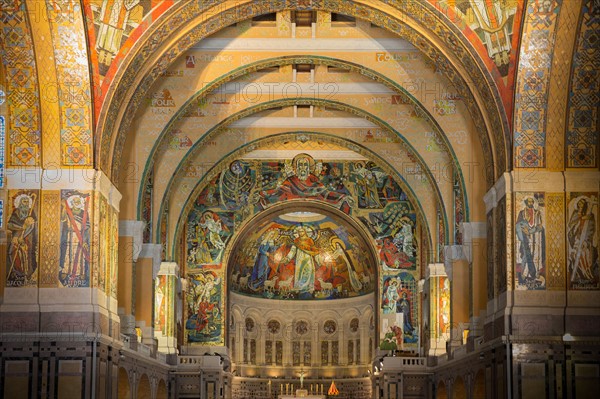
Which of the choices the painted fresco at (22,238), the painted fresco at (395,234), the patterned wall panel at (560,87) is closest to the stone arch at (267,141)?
the painted fresco at (395,234)

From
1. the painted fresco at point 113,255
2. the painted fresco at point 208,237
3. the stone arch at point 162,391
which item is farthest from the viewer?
the painted fresco at point 208,237

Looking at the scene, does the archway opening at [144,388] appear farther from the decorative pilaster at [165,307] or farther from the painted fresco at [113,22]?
the painted fresco at [113,22]

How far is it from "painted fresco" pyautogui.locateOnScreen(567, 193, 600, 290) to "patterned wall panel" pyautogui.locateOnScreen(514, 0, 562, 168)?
50.2 inches

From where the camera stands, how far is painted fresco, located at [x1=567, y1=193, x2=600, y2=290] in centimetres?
2469

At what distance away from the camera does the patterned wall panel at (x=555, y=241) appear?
24766mm

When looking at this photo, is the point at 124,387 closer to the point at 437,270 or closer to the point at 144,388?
the point at 144,388

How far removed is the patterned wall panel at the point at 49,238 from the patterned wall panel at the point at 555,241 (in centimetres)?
1149

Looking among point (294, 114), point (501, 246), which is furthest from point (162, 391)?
point (501, 246)

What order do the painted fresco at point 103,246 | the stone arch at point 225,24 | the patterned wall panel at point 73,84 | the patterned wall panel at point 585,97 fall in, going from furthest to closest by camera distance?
1. the stone arch at point 225,24
2. the painted fresco at point 103,246
3. the patterned wall panel at point 73,84
4. the patterned wall panel at point 585,97

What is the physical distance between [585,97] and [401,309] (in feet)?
71.7

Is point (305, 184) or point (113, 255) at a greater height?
point (305, 184)

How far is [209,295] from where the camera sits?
4453 cm

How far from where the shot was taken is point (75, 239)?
2503 centimetres

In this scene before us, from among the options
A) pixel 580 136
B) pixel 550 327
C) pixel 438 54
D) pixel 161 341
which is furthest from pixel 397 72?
pixel 161 341
